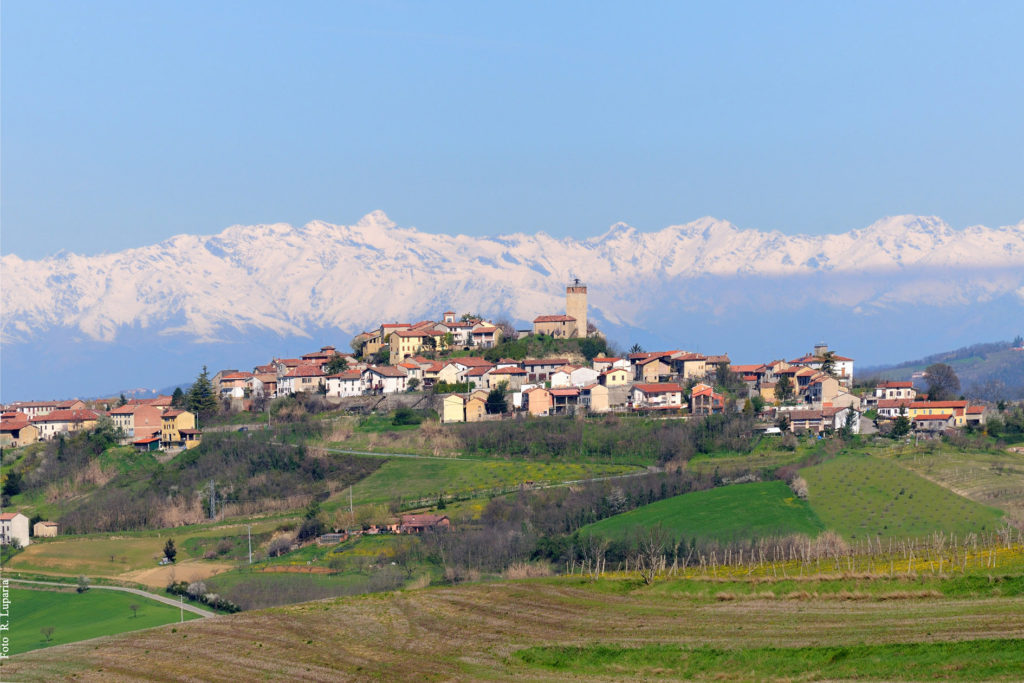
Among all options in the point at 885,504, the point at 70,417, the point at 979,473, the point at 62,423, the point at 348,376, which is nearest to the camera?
the point at 885,504

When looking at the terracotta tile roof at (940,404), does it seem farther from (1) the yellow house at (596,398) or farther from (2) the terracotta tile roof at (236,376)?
(2) the terracotta tile roof at (236,376)

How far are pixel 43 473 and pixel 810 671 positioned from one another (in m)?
71.7

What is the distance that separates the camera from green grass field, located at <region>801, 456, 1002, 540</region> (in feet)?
174

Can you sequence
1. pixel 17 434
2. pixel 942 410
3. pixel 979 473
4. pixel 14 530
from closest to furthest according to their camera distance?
pixel 979 473 < pixel 14 530 < pixel 942 410 < pixel 17 434

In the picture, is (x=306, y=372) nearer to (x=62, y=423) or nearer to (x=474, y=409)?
(x=474, y=409)

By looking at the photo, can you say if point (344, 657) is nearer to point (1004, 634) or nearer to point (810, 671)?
point (810, 671)

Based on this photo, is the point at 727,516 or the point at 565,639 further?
the point at 727,516

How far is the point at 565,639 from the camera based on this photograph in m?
32.1

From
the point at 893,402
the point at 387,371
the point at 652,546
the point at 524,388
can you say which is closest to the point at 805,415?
the point at 893,402

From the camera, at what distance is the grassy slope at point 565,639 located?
2806cm

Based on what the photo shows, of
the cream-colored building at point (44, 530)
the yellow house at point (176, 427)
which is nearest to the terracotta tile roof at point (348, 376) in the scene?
the yellow house at point (176, 427)

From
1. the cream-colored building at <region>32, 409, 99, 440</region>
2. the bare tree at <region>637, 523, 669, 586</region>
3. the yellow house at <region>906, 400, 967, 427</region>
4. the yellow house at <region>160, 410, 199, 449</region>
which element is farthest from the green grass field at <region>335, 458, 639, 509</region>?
the cream-colored building at <region>32, 409, 99, 440</region>

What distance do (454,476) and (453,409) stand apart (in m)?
15.2

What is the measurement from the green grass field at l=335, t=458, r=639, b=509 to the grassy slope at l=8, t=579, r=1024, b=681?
1343 inches
